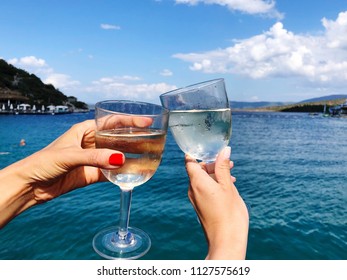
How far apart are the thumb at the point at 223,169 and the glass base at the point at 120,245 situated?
710 millimetres

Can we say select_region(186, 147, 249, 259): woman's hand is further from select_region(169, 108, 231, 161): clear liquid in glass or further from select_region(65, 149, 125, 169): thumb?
select_region(65, 149, 125, 169): thumb

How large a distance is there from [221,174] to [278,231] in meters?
9.27

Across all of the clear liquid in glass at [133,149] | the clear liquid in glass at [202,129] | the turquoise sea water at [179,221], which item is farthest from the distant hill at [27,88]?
the clear liquid in glass at [133,149]

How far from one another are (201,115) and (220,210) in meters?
0.65

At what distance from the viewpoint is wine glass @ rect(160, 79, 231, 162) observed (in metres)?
2.14

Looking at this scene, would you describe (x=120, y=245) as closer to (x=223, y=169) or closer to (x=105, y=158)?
(x=105, y=158)

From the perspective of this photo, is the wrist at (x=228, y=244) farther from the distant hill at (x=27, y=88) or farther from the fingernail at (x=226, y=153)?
the distant hill at (x=27, y=88)

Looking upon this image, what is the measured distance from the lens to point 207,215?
6.82 ft

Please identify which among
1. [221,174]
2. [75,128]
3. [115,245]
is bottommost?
[115,245]

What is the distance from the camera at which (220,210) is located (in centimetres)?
200

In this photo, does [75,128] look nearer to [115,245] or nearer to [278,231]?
[115,245]

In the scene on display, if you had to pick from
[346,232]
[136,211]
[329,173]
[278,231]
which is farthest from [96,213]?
[329,173]

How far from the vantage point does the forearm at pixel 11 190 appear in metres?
2.29

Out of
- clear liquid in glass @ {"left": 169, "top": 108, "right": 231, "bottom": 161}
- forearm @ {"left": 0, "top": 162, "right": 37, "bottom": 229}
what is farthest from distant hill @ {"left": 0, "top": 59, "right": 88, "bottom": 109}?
clear liquid in glass @ {"left": 169, "top": 108, "right": 231, "bottom": 161}
